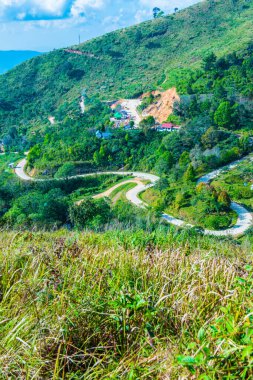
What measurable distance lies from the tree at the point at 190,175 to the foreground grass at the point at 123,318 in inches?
800

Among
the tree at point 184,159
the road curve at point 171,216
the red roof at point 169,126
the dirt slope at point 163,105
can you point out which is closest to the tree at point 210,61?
the dirt slope at point 163,105

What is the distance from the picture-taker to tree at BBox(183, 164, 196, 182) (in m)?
22.6

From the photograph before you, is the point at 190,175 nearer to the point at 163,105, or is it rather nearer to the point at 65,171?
the point at 65,171

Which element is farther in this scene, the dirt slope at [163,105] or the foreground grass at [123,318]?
the dirt slope at [163,105]

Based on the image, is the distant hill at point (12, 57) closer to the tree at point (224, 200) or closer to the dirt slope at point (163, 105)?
the dirt slope at point (163, 105)

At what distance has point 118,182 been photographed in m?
27.0

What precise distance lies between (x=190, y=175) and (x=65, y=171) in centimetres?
1119

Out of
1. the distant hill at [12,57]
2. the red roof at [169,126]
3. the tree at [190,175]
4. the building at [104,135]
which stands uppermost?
the distant hill at [12,57]

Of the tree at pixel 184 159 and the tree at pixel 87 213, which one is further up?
the tree at pixel 184 159

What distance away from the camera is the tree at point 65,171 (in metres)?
28.7

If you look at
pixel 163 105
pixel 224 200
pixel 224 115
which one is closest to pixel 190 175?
pixel 224 200

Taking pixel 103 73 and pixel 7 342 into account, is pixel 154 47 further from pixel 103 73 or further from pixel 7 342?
pixel 7 342

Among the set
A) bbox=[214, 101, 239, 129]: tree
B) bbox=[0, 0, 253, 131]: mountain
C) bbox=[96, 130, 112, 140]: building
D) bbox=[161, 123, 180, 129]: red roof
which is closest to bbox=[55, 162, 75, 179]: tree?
bbox=[96, 130, 112, 140]: building

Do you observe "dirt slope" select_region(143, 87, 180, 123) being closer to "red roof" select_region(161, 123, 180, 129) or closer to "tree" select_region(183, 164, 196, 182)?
"red roof" select_region(161, 123, 180, 129)
